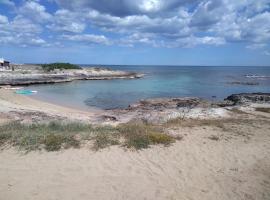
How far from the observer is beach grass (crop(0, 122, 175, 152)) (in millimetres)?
10047

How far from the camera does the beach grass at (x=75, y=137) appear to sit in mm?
10047

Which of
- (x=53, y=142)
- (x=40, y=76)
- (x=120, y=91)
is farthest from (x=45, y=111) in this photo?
(x=40, y=76)

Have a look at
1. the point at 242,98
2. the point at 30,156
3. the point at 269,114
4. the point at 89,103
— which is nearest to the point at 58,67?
the point at 89,103

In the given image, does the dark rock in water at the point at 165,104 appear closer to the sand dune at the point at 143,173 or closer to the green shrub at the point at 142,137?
the green shrub at the point at 142,137

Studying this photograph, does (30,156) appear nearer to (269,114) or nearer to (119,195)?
(119,195)

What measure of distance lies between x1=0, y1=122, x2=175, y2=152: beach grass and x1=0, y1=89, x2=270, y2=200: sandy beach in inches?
13.8

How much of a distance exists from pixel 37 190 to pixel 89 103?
26.2 metres

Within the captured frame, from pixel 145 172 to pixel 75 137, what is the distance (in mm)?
3365

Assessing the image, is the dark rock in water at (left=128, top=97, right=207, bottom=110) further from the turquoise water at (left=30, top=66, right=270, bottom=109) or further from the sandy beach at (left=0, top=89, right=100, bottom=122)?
the turquoise water at (left=30, top=66, right=270, bottom=109)

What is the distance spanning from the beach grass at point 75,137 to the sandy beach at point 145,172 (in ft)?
1.15

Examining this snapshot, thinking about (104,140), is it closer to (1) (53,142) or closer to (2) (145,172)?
(1) (53,142)

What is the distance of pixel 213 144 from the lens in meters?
10.9

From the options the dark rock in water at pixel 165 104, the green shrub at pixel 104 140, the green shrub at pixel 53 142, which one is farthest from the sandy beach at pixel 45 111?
the green shrub at pixel 104 140

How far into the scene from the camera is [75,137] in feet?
35.1
